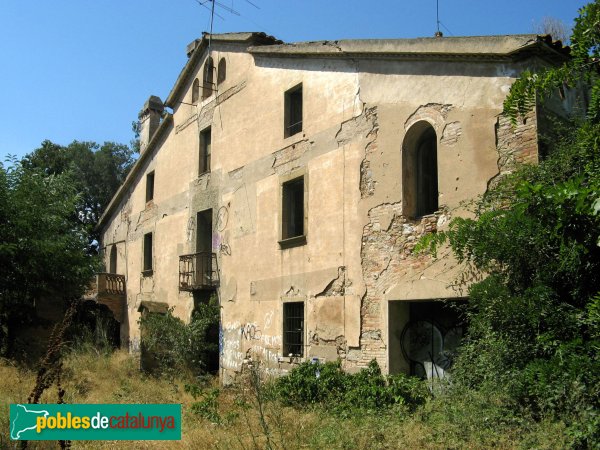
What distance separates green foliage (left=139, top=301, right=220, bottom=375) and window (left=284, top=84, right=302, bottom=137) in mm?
5085

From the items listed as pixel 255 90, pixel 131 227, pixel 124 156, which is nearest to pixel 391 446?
pixel 255 90

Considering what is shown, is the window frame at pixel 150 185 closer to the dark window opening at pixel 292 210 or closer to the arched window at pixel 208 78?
the arched window at pixel 208 78

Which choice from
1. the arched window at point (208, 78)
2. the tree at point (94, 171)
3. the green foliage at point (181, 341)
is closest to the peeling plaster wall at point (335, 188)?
the arched window at point (208, 78)

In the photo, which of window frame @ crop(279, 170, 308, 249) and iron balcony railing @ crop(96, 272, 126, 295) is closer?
window frame @ crop(279, 170, 308, 249)

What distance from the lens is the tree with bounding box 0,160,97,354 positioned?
15.0 metres

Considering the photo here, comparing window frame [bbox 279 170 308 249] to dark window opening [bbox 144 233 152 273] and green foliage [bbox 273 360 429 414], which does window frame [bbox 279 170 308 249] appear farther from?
dark window opening [bbox 144 233 152 273]

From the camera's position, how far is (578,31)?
5828mm

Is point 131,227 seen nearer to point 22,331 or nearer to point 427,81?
point 22,331

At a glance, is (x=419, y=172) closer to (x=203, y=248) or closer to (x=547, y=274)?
(x=547, y=274)

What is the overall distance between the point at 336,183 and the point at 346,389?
12.9 ft

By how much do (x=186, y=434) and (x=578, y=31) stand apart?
21.6 ft

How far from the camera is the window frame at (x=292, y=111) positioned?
43.3ft

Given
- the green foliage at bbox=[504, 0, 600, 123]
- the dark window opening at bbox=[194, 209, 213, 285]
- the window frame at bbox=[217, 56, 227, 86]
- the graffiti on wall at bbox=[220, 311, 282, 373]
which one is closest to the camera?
the green foliage at bbox=[504, 0, 600, 123]

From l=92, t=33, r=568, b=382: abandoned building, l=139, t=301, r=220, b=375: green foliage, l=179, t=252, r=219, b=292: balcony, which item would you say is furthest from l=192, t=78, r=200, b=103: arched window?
l=139, t=301, r=220, b=375: green foliage
